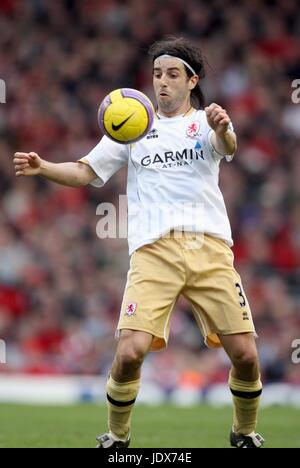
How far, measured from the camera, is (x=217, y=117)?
21.7ft

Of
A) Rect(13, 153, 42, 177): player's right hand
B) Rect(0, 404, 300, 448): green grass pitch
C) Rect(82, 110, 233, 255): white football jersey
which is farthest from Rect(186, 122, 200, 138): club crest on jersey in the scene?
Rect(0, 404, 300, 448): green grass pitch

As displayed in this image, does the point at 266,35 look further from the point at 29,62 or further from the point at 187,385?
the point at 187,385

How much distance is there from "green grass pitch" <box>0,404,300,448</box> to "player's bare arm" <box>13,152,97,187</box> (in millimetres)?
1887

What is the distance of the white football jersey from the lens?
22.8 feet

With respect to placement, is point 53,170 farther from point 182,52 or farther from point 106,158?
point 182,52

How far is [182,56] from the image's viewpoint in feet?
23.3

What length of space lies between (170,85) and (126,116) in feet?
1.45

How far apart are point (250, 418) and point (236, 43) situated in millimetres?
10953

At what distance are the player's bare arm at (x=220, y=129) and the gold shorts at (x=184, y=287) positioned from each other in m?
0.57

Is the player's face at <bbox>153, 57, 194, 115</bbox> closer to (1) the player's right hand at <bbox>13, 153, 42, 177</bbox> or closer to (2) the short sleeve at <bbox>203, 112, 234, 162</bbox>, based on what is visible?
(2) the short sleeve at <bbox>203, 112, 234, 162</bbox>

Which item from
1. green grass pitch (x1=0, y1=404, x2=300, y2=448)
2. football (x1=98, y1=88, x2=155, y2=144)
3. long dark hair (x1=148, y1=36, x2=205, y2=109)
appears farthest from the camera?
green grass pitch (x1=0, y1=404, x2=300, y2=448)

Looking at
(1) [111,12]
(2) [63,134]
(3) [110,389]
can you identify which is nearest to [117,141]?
(3) [110,389]

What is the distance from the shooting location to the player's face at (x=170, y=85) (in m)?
6.98

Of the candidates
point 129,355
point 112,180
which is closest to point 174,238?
point 129,355
